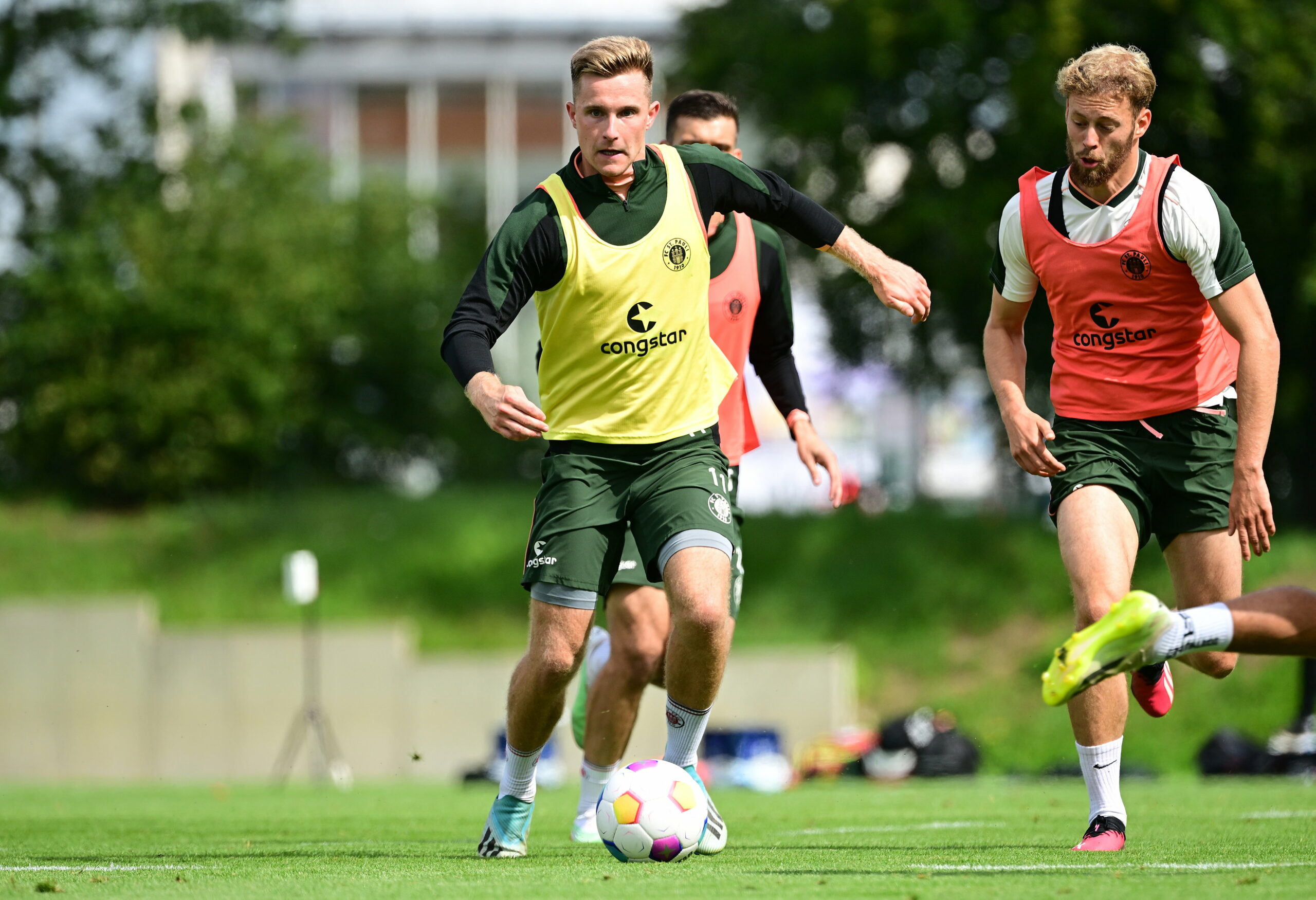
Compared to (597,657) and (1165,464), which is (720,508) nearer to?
(1165,464)

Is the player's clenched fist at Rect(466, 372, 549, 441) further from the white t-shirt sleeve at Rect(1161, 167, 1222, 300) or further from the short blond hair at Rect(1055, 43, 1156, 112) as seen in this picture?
the white t-shirt sleeve at Rect(1161, 167, 1222, 300)

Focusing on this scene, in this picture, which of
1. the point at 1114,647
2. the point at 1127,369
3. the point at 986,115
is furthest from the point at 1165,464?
the point at 986,115

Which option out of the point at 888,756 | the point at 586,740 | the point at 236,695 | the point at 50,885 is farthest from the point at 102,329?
the point at 50,885

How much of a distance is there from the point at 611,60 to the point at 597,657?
126 inches

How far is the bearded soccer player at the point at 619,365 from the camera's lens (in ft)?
19.1

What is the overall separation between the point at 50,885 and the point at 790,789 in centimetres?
1045

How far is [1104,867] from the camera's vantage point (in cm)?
510

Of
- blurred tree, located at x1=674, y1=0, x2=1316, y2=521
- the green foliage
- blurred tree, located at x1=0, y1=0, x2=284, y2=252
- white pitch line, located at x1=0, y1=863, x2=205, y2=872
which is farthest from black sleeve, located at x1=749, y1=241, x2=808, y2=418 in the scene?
blurred tree, located at x1=0, y1=0, x2=284, y2=252

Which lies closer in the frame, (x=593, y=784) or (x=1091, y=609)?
(x=1091, y=609)

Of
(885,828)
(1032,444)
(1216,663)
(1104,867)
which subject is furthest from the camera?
(885,828)

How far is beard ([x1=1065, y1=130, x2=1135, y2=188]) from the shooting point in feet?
19.0

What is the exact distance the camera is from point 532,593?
6.01m

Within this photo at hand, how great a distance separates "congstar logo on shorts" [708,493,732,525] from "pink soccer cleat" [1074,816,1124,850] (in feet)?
5.50

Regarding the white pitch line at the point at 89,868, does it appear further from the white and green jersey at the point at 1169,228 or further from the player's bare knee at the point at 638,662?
the white and green jersey at the point at 1169,228
